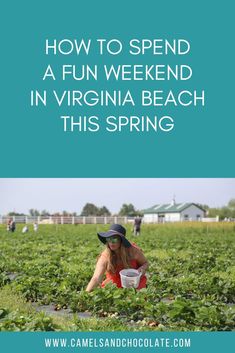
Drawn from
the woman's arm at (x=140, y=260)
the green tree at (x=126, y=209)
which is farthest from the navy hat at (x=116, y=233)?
the green tree at (x=126, y=209)

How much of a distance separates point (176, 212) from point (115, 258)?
5114 centimetres

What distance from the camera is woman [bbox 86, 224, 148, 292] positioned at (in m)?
6.50

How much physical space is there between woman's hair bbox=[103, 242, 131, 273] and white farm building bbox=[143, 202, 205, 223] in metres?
46.3

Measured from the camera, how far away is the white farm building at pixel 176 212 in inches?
2152

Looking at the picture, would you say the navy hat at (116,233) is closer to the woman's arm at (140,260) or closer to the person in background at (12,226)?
the woman's arm at (140,260)

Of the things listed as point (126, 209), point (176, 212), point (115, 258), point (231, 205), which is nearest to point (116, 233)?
point (115, 258)

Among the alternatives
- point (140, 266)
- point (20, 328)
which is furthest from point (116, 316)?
point (20, 328)

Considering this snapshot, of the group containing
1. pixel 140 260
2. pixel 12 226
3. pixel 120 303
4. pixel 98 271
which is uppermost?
pixel 12 226

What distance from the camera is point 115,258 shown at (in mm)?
6680

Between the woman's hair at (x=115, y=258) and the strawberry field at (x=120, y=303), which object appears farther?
the woman's hair at (x=115, y=258)

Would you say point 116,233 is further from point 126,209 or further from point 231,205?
point 126,209

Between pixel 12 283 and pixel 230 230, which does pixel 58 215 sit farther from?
pixel 12 283

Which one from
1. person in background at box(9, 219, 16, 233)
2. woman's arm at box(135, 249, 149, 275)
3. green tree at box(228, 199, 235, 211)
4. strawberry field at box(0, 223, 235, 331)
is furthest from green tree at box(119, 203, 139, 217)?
woman's arm at box(135, 249, 149, 275)

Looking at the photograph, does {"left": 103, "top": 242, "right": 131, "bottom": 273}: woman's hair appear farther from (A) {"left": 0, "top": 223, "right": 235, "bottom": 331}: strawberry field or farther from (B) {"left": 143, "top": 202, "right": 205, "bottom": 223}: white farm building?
(B) {"left": 143, "top": 202, "right": 205, "bottom": 223}: white farm building
